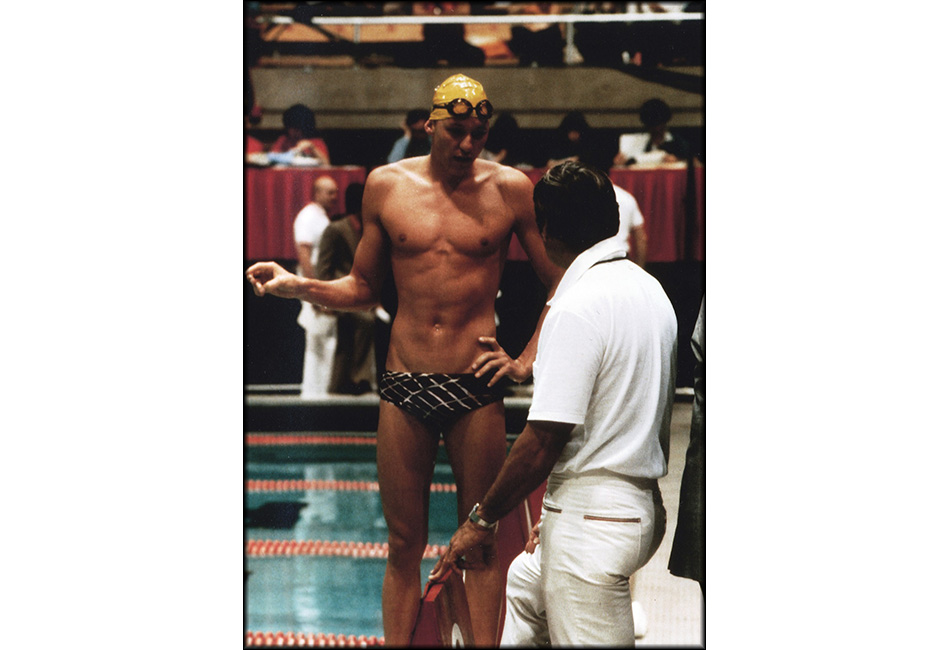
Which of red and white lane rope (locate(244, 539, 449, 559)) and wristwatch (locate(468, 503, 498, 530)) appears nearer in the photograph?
wristwatch (locate(468, 503, 498, 530))

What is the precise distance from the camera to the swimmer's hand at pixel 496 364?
2.75m

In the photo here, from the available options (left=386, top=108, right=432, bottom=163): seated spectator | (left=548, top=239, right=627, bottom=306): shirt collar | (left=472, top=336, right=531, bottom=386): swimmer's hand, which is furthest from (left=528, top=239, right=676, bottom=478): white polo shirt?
(left=386, top=108, right=432, bottom=163): seated spectator

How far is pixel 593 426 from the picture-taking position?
213 centimetres

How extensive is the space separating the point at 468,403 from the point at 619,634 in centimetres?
90

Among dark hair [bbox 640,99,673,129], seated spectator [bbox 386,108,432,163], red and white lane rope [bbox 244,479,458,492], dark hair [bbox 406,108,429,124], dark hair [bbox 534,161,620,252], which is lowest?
red and white lane rope [bbox 244,479,458,492]

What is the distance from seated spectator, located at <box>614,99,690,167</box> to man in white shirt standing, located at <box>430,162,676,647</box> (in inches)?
118

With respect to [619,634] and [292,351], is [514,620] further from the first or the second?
[292,351]

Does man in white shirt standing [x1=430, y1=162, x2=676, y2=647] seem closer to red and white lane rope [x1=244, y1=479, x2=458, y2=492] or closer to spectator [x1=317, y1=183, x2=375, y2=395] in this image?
spectator [x1=317, y1=183, x2=375, y2=395]

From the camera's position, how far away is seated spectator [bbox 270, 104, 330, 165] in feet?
12.6

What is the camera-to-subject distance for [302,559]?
4.77 metres

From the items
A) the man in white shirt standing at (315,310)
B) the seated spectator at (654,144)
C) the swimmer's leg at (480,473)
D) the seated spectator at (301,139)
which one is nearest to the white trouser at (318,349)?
the man in white shirt standing at (315,310)

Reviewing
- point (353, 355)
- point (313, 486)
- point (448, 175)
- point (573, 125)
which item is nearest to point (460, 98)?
point (448, 175)

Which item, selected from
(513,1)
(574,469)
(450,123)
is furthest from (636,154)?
(574,469)

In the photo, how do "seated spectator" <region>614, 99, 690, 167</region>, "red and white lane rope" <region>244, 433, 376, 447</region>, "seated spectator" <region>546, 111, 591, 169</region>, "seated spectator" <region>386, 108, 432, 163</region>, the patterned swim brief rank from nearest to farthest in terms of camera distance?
1. the patterned swim brief
2. "seated spectator" <region>386, 108, 432, 163</region>
3. "seated spectator" <region>546, 111, 591, 169</region>
4. "seated spectator" <region>614, 99, 690, 167</region>
5. "red and white lane rope" <region>244, 433, 376, 447</region>
